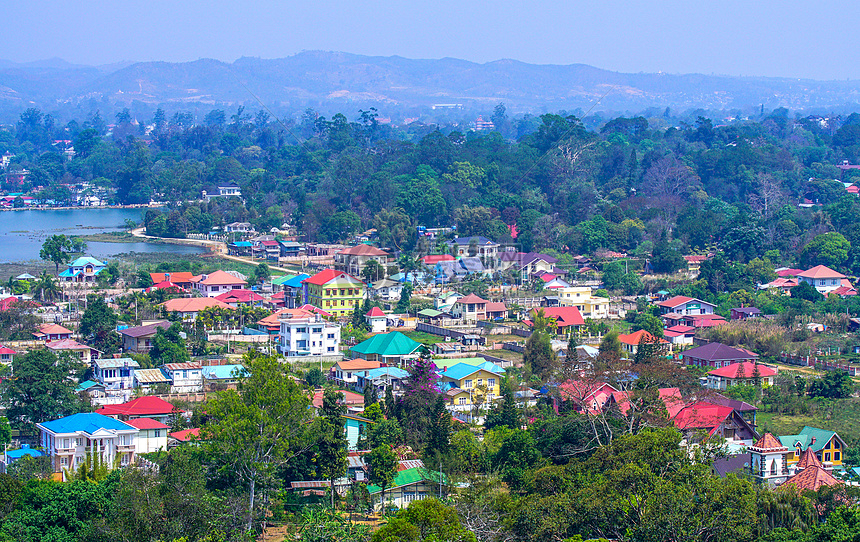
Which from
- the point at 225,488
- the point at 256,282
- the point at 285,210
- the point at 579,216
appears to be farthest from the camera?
the point at 285,210

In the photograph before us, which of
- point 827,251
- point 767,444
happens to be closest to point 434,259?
point 827,251

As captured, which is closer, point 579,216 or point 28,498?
point 28,498

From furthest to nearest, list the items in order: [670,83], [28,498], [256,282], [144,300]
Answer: [670,83] → [256,282] → [144,300] → [28,498]

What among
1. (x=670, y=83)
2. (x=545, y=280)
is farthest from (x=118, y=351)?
(x=670, y=83)

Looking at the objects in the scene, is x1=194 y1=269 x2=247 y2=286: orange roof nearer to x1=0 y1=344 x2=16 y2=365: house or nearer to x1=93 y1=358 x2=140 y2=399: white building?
x1=0 y1=344 x2=16 y2=365: house

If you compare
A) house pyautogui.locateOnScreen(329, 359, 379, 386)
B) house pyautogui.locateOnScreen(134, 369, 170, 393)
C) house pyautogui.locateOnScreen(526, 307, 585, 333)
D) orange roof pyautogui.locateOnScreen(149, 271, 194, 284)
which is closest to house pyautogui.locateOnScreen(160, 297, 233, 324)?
orange roof pyautogui.locateOnScreen(149, 271, 194, 284)

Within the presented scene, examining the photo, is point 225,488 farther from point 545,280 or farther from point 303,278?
point 545,280
